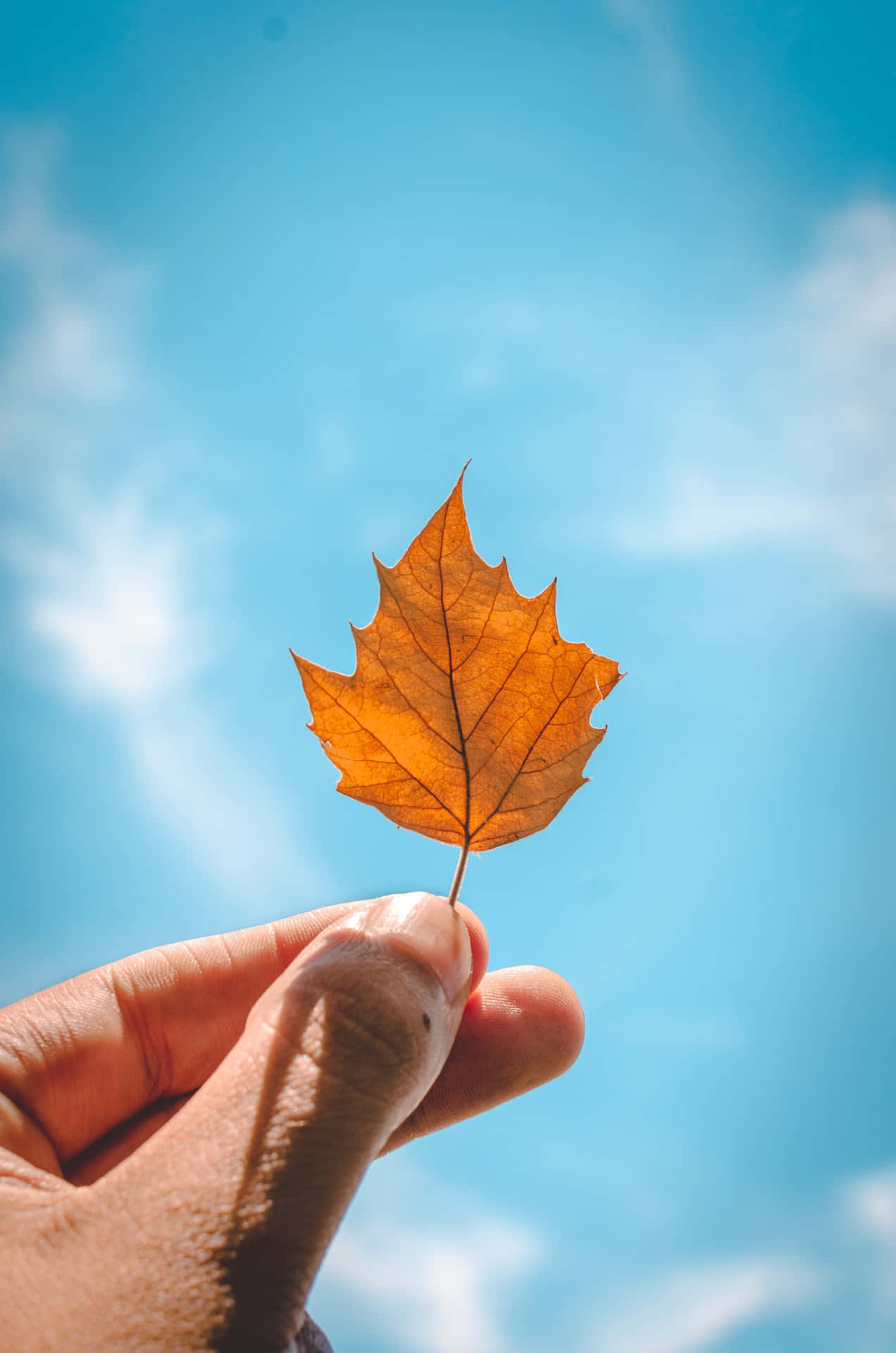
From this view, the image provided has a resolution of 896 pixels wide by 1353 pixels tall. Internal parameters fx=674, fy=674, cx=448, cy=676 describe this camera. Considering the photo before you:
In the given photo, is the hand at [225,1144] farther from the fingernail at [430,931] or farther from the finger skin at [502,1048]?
the finger skin at [502,1048]

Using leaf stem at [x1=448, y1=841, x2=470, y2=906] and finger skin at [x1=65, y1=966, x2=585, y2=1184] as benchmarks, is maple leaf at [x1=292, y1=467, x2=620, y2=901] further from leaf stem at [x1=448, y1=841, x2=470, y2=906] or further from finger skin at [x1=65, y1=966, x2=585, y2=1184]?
finger skin at [x1=65, y1=966, x2=585, y2=1184]

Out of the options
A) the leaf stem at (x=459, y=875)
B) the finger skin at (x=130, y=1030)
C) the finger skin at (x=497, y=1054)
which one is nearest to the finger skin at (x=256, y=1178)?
the leaf stem at (x=459, y=875)

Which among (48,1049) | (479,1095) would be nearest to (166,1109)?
(48,1049)

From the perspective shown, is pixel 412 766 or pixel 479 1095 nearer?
pixel 412 766

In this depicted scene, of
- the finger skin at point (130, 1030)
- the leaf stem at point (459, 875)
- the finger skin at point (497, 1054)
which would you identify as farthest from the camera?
the finger skin at point (497, 1054)

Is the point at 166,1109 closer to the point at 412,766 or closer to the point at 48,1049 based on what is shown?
the point at 48,1049

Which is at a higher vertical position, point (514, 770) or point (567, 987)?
point (514, 770)

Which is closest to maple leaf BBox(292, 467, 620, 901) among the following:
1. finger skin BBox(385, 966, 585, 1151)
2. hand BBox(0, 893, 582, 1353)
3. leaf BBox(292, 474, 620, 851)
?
leaf BBox(292, 474, 620, 851)
